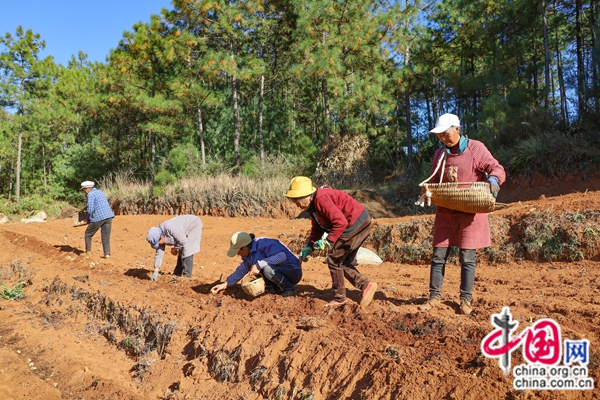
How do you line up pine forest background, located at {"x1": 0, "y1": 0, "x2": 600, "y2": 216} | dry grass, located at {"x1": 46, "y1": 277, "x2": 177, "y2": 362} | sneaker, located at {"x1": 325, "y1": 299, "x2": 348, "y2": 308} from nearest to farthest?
sneaker, located at {"x1": 325, "y1": 299, "x2": 348, "y2": 308} < dry grass, located at {"x1": 46, "y1": 277, "x2": 177, "y2": 362} < pine forest background, located at {"x1": 0, "y1": 0, "x2": 600, "y2": 216}

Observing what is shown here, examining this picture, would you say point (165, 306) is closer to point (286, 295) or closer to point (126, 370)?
point (126, 370)

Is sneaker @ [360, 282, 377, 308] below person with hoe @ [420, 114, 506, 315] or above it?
below

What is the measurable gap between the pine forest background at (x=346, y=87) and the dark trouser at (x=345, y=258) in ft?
32.2

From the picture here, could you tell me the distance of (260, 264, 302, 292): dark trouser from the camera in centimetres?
602

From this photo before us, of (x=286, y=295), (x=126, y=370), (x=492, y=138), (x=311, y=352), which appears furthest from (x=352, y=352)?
(x=492, y=138)

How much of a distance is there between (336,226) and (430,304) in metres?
1.19

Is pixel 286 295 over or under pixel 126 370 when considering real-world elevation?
over

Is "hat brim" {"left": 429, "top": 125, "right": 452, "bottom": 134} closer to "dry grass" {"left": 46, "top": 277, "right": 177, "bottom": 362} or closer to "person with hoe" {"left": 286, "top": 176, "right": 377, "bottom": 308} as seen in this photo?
"person with hoe" {"left": 286, "top": 176, "right": 377, "bottom": 308}

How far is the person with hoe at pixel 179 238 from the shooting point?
717cm

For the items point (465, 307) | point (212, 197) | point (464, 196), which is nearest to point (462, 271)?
point (465, 307)

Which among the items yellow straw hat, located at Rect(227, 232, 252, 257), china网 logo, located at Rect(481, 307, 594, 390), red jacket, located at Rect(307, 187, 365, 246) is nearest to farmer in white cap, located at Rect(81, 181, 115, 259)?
yellow straw hat, located at Rect(227, 232, 252, 257)

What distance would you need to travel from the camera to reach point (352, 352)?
13.5 feet

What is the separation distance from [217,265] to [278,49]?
42.9 feet

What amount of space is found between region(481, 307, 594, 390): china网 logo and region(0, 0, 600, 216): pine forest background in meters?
10.5
